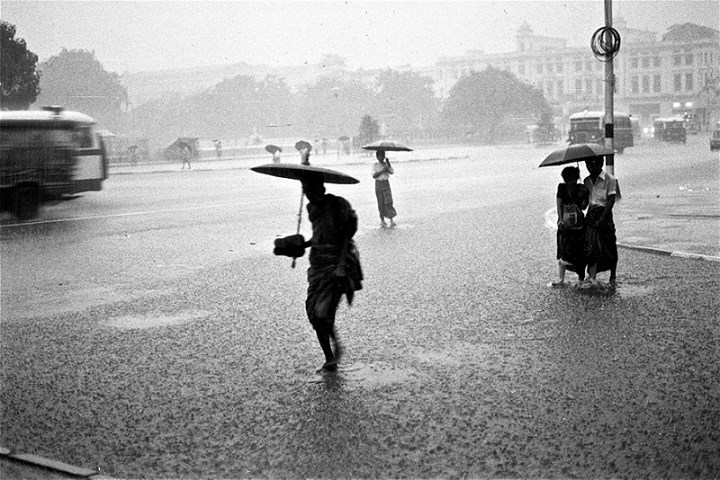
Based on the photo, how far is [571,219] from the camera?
974cm

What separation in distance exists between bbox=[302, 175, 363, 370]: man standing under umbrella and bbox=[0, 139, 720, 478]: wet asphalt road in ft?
1.75

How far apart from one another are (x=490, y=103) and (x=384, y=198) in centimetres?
7965

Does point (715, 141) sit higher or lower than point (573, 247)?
higher

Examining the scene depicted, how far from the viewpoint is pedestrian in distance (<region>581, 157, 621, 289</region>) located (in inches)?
381

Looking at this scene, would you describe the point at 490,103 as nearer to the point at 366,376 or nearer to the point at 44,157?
the point at 44,157

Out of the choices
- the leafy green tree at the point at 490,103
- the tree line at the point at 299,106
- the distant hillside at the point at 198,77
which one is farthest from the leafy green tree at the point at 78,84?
the distant hillside at the point at 198,77

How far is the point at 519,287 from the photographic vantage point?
10.2 metres

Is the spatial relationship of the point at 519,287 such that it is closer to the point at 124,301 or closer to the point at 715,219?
the point at 124,301

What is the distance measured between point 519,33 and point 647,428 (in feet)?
552

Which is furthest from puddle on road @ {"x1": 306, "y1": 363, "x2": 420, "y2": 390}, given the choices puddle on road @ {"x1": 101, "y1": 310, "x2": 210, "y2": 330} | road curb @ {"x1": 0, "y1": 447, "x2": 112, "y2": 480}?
puddle on road @ {"x1": 101, "y1": 310, "x2": 210, "y2": 330}

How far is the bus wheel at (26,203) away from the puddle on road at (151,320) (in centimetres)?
1263

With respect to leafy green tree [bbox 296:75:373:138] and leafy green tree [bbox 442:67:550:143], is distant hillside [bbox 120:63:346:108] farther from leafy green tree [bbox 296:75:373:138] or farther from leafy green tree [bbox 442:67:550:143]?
leafy green tree [bbox 442:67:550:143]

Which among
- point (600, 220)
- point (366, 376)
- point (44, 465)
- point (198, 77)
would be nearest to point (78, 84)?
point (198, 77)

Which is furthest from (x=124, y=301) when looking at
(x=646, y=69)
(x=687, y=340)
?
(x=646, y=69)
